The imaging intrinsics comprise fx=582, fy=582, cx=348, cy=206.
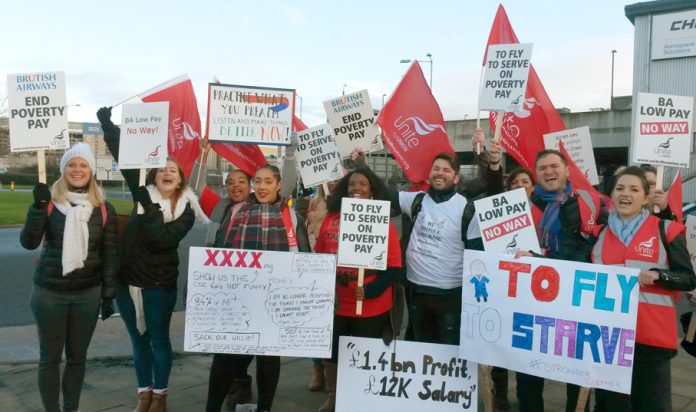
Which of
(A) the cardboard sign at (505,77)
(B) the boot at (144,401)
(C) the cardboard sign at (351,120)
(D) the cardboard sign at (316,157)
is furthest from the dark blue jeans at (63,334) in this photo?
(A) the cardboard sign at (505,77)

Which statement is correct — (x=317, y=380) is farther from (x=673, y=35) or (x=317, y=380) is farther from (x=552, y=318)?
(x=673, y=35)

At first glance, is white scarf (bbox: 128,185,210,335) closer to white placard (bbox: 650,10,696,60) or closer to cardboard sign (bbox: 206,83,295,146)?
cardboard sign (bbox: 206,83,295,146)

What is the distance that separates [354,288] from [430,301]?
559 millimetres

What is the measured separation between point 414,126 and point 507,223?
7.26 ft

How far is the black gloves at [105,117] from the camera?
4715mm

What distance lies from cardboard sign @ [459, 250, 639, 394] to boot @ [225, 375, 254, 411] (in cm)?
192

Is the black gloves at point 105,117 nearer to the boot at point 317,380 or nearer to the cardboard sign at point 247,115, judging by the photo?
the cardboard sign at point 247,115

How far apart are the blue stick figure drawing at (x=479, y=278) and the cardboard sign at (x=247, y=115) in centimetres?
219

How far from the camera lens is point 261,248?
13.6 ft

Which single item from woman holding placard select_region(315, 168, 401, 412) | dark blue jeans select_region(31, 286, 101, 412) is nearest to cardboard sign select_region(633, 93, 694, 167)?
woman holding placard select_region(315, 168, 401, 412)

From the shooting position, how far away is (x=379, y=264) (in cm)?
405

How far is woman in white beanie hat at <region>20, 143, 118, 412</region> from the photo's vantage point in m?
3.84

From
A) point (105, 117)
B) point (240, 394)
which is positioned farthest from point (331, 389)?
point (105, 117)

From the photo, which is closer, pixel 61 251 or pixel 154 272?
pixel 61 251
